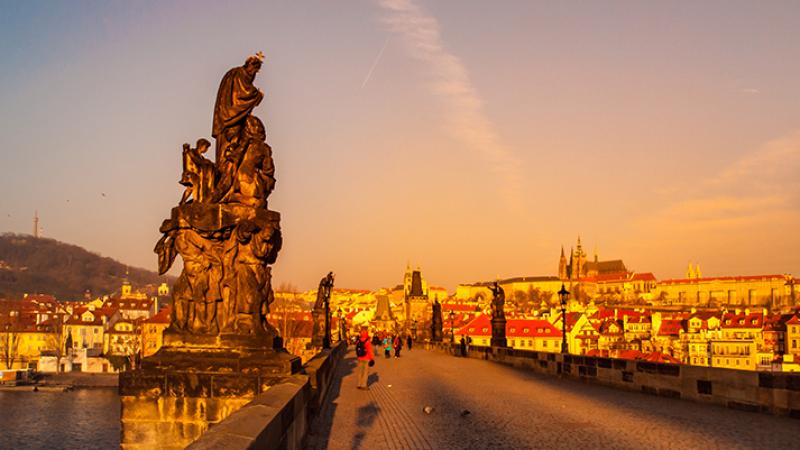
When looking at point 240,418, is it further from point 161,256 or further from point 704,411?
point 704,411

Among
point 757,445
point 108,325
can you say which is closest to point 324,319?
point 757,445

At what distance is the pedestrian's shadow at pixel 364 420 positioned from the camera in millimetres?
8350

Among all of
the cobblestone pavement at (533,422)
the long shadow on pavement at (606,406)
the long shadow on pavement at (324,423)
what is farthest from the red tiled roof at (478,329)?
the long shadow on pavement at (324,423)

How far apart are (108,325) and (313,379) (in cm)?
12133

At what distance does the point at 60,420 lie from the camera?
163 ft

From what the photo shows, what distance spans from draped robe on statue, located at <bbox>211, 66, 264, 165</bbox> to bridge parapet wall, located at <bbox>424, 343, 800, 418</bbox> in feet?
25.4

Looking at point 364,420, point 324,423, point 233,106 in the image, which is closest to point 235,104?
point 233,106

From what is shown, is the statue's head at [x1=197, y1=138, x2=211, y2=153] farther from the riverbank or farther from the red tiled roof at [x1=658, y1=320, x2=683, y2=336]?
the red tiled roof at [x1=658, y1=320, x2=683, y2=336]

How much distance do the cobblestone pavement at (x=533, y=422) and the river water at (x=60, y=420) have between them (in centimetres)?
2929

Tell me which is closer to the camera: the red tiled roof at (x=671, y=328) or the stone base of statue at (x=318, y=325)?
Result: the stone base of statue at (x=318, y=325)

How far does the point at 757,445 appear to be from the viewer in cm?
769

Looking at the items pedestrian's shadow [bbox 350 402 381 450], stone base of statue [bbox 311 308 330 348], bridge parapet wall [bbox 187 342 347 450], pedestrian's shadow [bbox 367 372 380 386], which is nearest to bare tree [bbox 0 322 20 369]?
stone base of statue [bbox 311 308 330 348]

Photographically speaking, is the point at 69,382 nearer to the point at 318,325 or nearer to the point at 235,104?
the point at 318,325

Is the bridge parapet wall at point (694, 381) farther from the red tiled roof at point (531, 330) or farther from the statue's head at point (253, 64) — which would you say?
the red tiled roof at point (531, 330)
